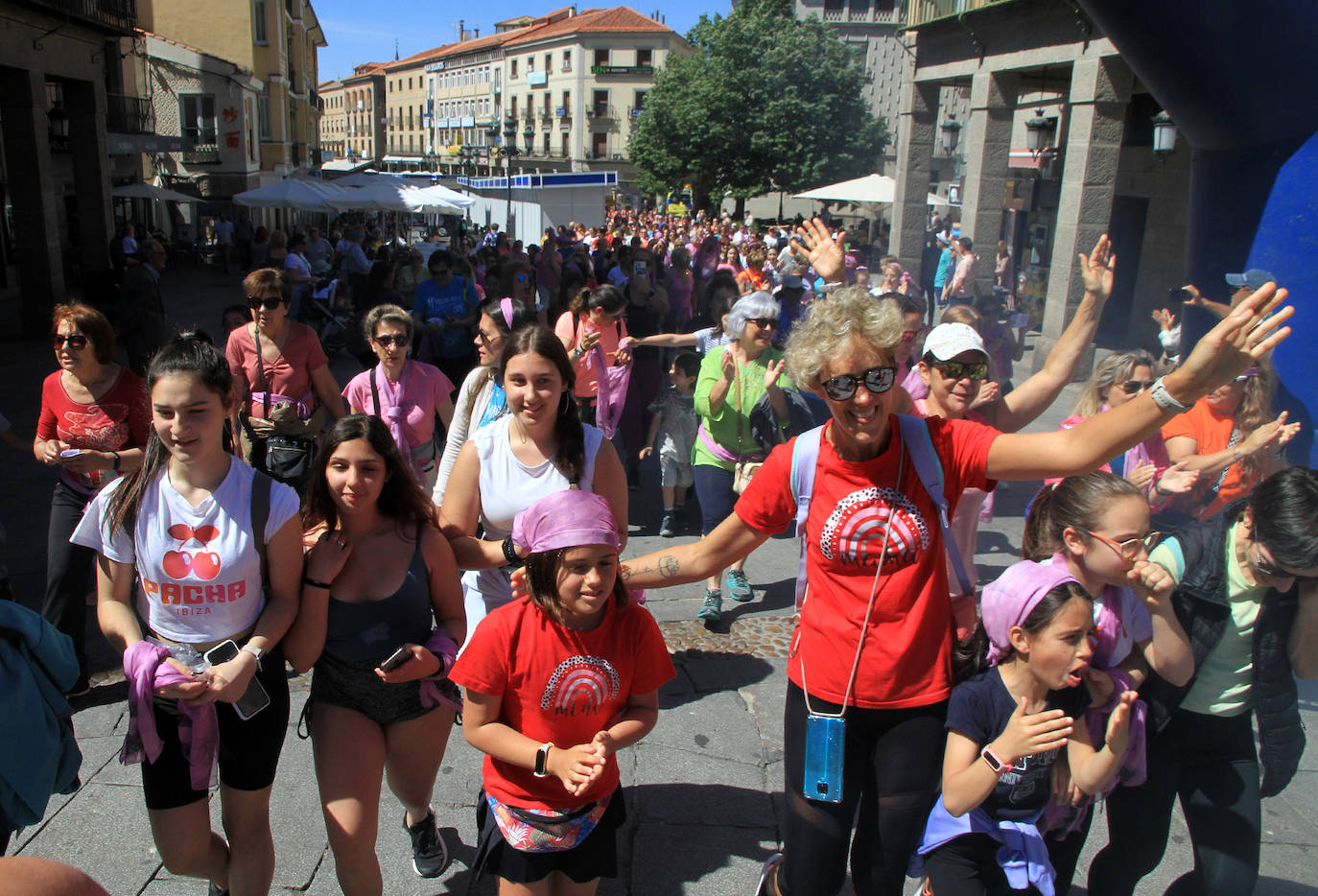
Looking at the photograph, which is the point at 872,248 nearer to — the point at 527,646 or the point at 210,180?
the point at 527,646

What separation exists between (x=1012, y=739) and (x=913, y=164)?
1565 centimetres

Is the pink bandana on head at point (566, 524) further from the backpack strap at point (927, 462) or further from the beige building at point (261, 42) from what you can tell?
the beige building at point (261, 42)

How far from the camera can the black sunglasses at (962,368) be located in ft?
10.6

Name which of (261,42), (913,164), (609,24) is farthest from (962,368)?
(609,24)

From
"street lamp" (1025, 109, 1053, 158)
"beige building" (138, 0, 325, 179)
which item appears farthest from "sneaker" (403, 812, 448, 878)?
"beige building" (138, 0, 325, 179)

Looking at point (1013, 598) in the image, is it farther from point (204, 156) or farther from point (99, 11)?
point (204, 156)

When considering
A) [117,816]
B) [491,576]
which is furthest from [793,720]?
[117,816]

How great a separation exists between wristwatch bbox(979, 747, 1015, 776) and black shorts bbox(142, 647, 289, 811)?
193cm

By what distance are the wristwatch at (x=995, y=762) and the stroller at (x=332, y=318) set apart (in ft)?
36.4

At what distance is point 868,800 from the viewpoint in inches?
95.6

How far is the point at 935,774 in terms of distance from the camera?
2.35 metres

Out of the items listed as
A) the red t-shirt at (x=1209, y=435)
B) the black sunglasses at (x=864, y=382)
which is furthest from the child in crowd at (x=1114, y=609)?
the red t-shirt at (x=1209, y=435)

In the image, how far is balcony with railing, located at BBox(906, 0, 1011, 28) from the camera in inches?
524

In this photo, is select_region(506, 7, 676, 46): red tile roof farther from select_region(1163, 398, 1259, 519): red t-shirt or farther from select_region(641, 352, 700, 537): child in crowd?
select_region(1163, 398, 1259, 519): red t-shirt
